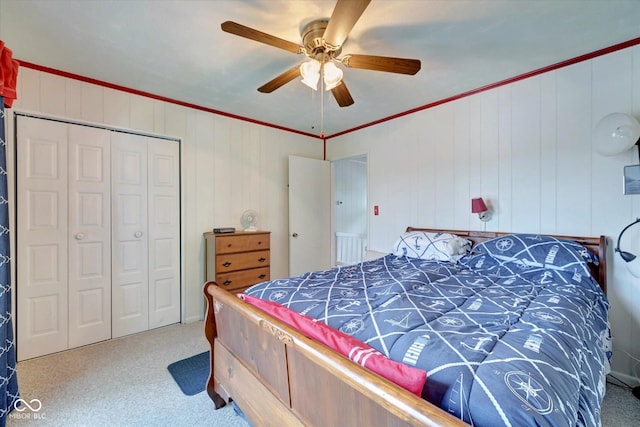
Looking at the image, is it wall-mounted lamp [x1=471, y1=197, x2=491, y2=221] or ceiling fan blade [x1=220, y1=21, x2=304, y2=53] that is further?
wall-mounted lamp [x1=471, y1=197, x2=491, y2=221]

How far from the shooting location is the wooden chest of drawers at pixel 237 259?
2938 mm

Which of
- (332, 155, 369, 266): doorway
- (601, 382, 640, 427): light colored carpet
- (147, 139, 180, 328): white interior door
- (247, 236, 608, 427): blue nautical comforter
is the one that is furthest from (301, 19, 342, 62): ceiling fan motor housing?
(332, 155, 369, 266): doorway

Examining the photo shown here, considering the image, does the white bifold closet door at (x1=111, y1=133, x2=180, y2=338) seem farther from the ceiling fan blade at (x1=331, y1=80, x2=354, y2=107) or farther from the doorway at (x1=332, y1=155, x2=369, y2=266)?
the doorway at (x1=332, y1=155, x2=369, y2=266)

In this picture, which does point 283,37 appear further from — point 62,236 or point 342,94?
point 62,236

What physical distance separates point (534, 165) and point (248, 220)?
9.83ft

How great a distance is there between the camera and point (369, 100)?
2.96 m

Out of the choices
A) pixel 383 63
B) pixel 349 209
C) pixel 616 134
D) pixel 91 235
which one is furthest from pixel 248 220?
pixel 616 134

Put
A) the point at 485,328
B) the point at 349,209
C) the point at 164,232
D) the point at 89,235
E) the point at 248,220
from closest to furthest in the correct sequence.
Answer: the point at 485,328
the point at 89,235
the point at 164,232
the point at 248,220
the point at 349,209

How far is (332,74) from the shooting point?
1834 mm

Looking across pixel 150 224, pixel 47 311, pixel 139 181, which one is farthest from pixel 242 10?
pixel 47 311

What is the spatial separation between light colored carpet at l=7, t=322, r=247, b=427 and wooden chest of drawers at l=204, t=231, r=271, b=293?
2.26ft

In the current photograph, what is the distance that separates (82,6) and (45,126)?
126 cm

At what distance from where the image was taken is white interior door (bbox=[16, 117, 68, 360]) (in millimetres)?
2217

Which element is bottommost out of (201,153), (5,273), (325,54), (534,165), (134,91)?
(5,273)
